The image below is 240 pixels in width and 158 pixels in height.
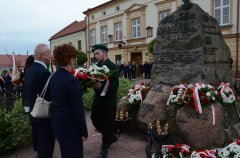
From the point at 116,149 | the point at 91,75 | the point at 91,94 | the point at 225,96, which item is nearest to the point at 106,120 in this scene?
the point at 116,149

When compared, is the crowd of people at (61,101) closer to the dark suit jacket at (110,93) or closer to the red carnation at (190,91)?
the dark suit jacket at (110,93)

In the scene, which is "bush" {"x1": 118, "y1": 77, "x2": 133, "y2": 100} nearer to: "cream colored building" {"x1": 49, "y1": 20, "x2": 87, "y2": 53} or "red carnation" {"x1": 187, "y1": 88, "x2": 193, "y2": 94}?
"red carnation" {"x1": 187, "y1": 88, "x2": 193, "y2": 94}

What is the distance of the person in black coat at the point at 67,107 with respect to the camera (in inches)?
116

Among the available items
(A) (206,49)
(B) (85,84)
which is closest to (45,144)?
(B) (85,84)

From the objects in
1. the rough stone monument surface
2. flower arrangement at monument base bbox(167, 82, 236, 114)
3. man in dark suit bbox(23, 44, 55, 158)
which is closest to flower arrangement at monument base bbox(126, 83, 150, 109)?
the rough stone monument surface

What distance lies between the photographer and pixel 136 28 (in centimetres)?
2570

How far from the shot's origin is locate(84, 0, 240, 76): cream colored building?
1756 cm

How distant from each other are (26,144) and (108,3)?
25.5 m

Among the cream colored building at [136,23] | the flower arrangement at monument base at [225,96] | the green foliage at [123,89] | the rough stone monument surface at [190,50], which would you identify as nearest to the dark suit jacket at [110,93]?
the rough stone monument surface at [190,50]

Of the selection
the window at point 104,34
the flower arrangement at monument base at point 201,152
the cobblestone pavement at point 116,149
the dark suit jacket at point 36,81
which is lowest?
the cobblestone pavement at point 116,149

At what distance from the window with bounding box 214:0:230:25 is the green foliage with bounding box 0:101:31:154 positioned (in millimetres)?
16052

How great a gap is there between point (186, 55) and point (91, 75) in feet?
8.25

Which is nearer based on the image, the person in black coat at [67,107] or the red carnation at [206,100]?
the person in black coat at [67,107]

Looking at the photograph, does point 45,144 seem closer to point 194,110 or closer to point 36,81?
point 36,81
